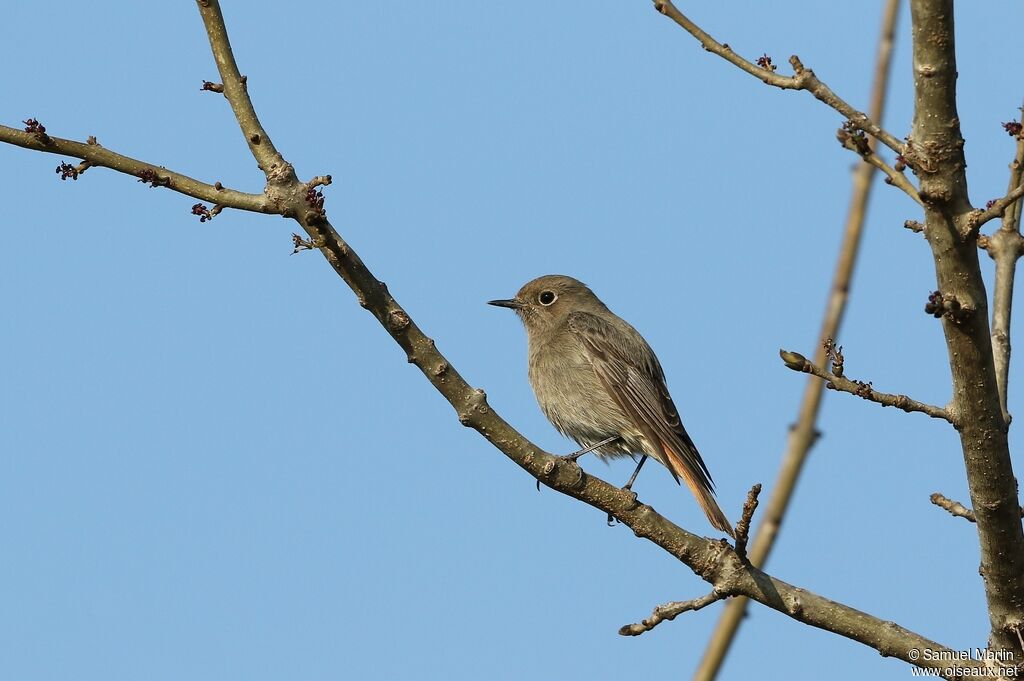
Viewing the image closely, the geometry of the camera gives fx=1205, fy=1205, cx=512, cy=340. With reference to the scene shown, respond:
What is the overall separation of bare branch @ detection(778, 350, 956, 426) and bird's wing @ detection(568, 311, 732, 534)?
9.94ft

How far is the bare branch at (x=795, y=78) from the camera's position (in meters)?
4.14

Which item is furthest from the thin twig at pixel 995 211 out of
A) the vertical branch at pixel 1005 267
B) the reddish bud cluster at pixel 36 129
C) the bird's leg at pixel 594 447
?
the bird's leg at pixel 594 447

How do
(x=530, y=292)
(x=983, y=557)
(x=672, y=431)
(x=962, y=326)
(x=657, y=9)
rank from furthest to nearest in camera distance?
(x=530, y=292)
(x=672, y=431)
(x=983, y=557)
(x=657, y=9)
(x=962, y=326)

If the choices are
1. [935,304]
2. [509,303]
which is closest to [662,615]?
[935,304]

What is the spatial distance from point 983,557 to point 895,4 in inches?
94.1

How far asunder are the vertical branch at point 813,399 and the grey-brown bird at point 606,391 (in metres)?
3.48

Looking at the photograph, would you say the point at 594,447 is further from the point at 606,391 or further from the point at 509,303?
the point at 509,303

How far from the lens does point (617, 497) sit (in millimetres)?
5625

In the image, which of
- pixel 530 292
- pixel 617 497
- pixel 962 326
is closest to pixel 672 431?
pixel 530 292

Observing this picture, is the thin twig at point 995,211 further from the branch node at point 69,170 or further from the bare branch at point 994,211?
the branch node at point 69,170

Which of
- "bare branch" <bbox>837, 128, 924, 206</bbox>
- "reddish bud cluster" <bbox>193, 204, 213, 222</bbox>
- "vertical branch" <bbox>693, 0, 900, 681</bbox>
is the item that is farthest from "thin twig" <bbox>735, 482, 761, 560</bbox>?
"reddish bud cluster" <bbox>193, 204, 213, 222</bbox>

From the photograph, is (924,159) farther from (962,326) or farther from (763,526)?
(763,526)

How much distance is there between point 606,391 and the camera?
9.35 m

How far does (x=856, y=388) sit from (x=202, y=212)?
2676 millimetres
